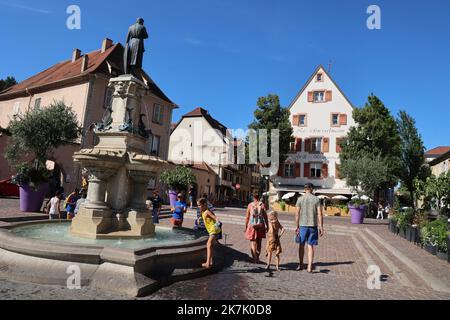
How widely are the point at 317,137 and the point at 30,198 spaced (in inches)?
1168

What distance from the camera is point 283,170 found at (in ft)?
123

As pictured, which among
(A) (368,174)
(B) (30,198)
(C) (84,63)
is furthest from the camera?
(C) (84,63)

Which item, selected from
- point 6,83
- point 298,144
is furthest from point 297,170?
point 6,83

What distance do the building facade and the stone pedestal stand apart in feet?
97.6

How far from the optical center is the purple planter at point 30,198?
1294 centimetres

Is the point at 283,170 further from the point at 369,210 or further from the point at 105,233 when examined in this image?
the point at 105,233

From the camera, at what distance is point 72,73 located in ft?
94.3

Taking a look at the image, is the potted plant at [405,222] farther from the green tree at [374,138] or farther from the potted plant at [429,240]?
the green tree at [374,138]

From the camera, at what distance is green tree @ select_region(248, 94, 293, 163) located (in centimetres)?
3553

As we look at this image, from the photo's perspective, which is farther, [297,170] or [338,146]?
[297,170]

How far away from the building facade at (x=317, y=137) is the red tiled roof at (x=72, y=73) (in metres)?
14.8

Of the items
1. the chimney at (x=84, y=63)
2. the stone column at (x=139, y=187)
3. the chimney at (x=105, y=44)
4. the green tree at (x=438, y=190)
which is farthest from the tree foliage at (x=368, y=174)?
the chimney at (x=105, y=44)

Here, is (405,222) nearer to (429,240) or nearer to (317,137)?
(429,240)
